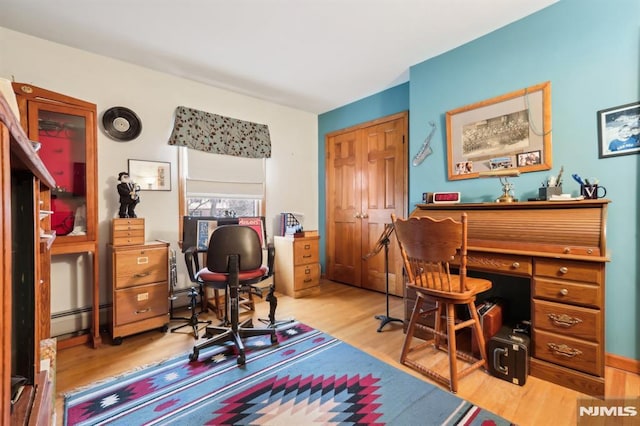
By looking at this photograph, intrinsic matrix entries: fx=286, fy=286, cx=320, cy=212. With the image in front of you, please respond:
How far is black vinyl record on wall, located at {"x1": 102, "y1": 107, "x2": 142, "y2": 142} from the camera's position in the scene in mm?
2666

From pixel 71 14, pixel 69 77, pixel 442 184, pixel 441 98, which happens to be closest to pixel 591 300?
pixel 442 184

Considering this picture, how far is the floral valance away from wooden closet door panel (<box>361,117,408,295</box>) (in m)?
1.37

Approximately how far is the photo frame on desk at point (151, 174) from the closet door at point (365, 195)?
85.0 inches

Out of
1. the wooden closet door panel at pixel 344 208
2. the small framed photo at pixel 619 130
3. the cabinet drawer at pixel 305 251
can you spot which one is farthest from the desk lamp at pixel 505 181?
the cabinet drawer at pixel 305 251

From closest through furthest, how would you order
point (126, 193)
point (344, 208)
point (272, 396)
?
point (272, 396) < point (126, 193) < point (344, 208)

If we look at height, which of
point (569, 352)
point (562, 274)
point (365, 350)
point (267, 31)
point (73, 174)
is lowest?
point (365, 350)

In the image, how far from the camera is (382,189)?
11.8 feet

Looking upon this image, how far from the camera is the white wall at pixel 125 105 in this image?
7.79 ft

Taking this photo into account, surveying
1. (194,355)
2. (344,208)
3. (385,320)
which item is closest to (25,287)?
(194,355)

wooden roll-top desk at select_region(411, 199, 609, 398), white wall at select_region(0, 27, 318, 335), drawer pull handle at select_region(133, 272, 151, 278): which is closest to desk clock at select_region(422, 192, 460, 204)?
wooden roll-top desk at select_region(411, 199, 609, 398)

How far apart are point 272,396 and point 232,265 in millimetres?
832

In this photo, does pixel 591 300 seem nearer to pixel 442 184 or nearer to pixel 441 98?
pixel 442 184

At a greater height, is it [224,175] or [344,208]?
[224,175]

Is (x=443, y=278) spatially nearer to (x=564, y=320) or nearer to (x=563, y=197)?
(x=564, y=320)
